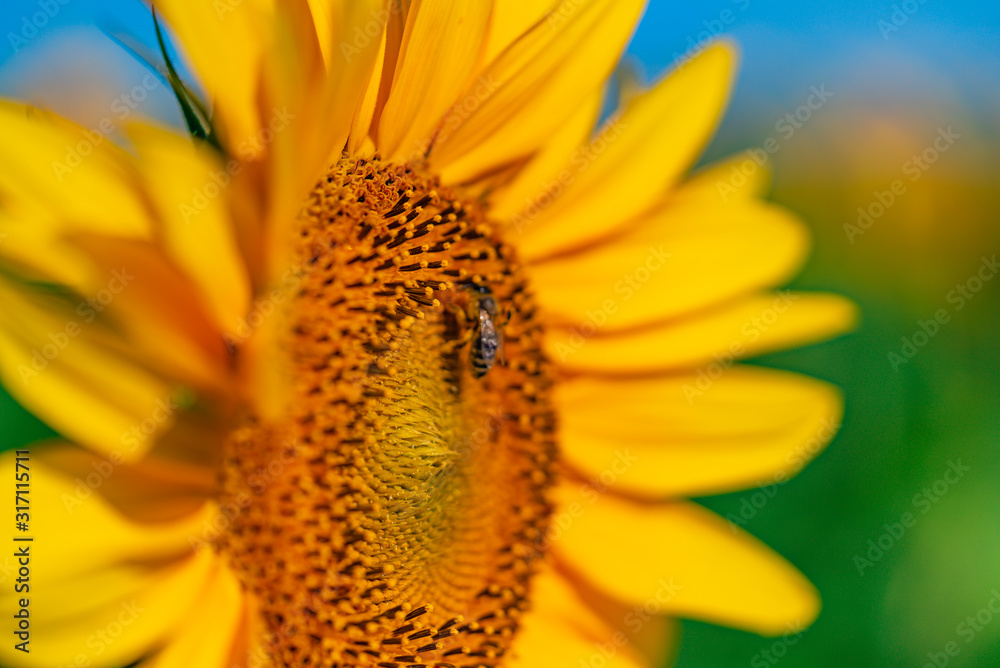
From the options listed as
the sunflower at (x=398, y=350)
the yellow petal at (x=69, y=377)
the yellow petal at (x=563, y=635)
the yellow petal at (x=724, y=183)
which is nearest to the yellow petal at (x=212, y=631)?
the sunflower at (x=398, y=350)

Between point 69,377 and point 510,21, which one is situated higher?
point 510,21

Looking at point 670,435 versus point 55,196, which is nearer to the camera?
point 55,196

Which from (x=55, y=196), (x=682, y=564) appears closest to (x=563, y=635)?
(x=682, y=564)

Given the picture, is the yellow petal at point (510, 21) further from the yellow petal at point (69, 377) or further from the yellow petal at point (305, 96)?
the yellow petal at point (69, 377)

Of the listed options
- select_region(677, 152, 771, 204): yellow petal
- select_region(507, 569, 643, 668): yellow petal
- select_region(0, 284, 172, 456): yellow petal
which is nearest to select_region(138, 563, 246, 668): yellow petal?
select_region(0, 284, 172, 456): yellow petal

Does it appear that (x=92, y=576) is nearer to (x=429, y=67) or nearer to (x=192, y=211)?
(x=192, y=211)
